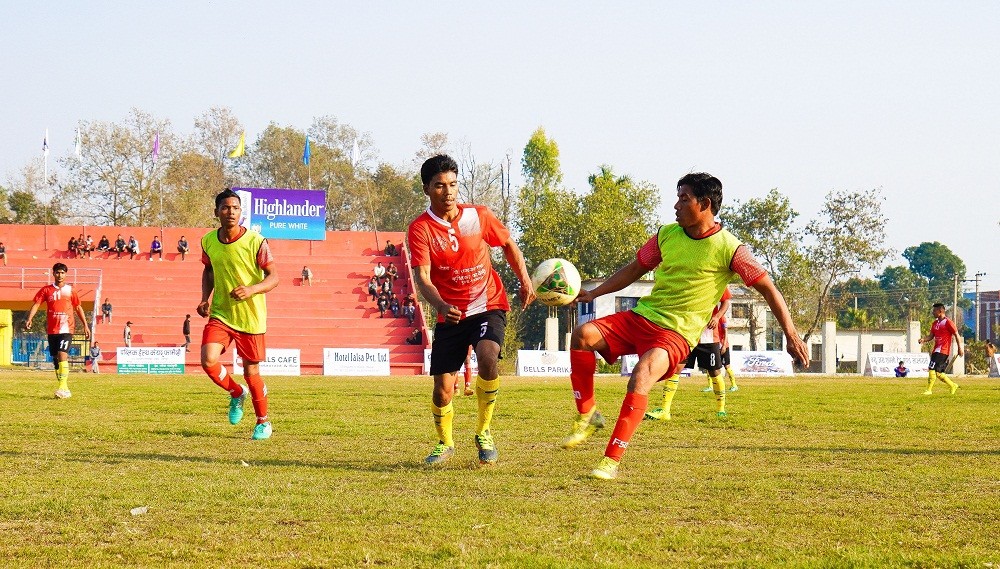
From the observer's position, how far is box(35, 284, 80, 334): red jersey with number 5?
18.4 metres

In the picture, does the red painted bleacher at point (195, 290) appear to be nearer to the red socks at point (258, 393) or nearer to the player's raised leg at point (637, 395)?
the red socks at point (258, 393)

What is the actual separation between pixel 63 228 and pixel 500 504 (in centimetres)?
5538


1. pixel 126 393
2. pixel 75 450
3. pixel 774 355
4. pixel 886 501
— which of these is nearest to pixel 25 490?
pixel 75 450

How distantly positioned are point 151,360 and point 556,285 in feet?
119

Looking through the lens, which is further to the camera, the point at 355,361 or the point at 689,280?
the point at 355,361

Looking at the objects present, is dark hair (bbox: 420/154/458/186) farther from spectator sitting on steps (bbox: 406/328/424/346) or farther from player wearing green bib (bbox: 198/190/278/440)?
spectator sitting on steps (bbox: 406/328/424/346)

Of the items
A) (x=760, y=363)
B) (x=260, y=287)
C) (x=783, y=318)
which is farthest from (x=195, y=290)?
(x=783, y=318)

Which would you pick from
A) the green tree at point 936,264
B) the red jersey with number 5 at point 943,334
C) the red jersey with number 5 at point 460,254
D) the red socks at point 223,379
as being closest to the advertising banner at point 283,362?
the red jersey with number 5 at point 943,334

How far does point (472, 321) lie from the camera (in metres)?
8.66

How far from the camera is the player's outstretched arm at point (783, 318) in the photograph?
7.67 metres

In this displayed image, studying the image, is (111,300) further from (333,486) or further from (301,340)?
(333,486)

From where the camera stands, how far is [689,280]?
8055 mm

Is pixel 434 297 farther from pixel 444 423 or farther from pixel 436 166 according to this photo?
pixel 444 423

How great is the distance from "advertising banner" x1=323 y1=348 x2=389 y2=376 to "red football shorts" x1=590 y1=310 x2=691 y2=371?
3531 cm
